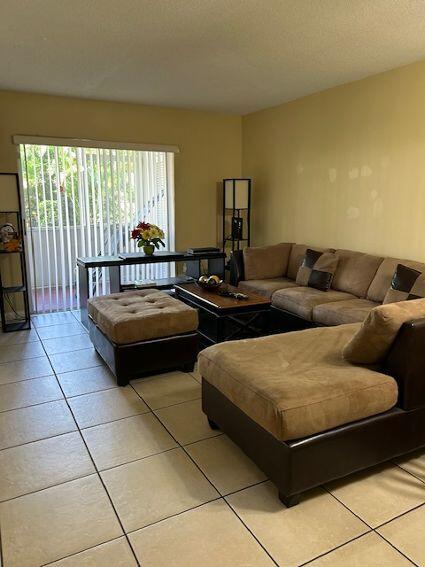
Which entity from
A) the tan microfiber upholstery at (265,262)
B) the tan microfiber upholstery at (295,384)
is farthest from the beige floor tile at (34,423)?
the tan microfiber upholstery at (265,262)

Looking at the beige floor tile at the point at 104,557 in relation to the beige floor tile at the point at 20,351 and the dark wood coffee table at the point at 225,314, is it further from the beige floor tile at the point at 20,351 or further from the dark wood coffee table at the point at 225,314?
the beige floor tile at the point at 20,351

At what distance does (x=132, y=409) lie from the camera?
278 centimetres

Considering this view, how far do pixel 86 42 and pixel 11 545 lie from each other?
3.05 metres

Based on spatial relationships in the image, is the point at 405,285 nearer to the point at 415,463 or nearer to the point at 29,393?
the point at 415,463

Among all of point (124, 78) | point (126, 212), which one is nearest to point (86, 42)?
point (124, 78)

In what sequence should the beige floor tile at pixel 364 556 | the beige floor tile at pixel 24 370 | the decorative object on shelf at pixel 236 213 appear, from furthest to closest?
the decorative object on shelf at pixel 236 213
the beige floor tile at pixel 24 370
the beige floor tile at pixel 364 556

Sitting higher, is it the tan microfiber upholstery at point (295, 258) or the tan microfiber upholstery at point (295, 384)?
the tan microfiber upholstery at point (295, 258)

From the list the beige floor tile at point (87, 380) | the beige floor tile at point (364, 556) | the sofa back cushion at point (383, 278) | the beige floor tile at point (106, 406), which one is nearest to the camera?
the beige floor tile at point (364, 556)

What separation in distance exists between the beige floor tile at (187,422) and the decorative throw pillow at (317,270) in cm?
183

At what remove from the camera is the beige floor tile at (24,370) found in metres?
3.27

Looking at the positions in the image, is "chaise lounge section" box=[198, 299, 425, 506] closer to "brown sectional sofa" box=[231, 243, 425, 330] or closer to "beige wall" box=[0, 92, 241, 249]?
"brown sectional sofa" box=[231, 243, 425, 330]

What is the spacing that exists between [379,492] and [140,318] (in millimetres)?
1837

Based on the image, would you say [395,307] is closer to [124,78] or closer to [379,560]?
[379,560]

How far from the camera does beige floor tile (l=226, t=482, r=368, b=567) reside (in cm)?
169
